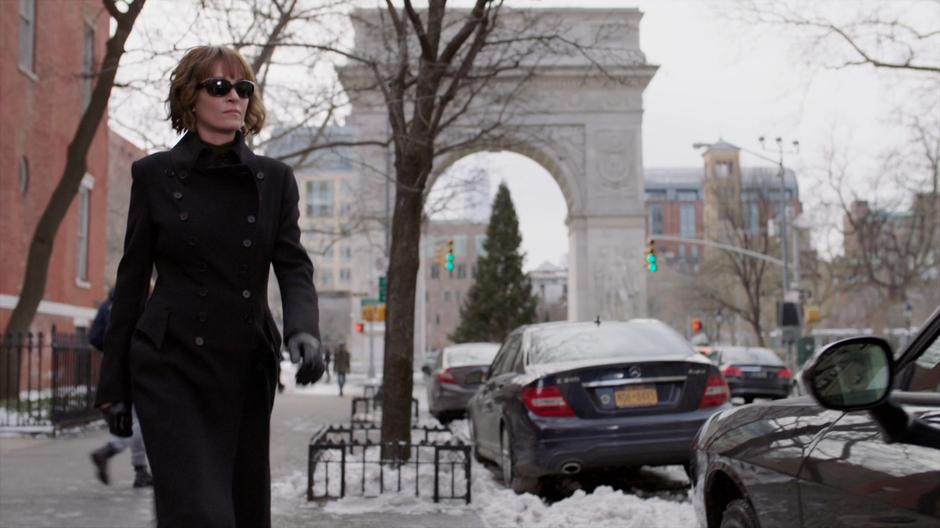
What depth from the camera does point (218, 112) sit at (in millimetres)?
3617

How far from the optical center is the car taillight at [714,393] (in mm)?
8922

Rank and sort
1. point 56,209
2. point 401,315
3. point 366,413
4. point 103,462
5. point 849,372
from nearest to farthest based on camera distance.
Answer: point 849,372 → point 103,462 → point 401,315 → point 366,413 → point 56,209

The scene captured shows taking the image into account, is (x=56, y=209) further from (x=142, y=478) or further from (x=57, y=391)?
(x=142, y=478)

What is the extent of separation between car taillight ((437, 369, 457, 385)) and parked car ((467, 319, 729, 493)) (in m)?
9.48

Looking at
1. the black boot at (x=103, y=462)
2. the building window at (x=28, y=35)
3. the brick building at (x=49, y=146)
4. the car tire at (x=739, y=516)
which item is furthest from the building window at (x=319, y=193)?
the car tire at (x=739, y=516)

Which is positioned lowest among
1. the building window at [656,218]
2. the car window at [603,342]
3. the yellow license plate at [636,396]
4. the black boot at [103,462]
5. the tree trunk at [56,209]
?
the black boot at [103,462]

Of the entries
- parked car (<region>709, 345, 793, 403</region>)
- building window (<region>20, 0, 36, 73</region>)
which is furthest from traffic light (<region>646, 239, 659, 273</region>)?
building window (<region>20, 0, 36, 73</region>)

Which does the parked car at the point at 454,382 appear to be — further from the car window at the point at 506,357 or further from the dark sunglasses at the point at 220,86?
the dark sunglasses at the point at 220,86

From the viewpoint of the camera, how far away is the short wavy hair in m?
3.64

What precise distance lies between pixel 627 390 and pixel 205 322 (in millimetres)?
5841

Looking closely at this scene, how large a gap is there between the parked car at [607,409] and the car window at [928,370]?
217 inches

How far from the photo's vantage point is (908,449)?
2670 mm

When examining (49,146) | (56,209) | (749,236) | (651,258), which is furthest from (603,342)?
(749,236)

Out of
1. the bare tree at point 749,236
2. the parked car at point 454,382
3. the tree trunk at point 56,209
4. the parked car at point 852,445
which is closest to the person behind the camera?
the parked car at point 852,445
